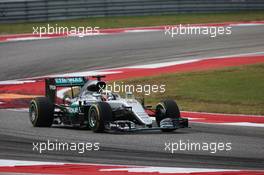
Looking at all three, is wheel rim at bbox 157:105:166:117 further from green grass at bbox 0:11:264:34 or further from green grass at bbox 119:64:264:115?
green grass at bbox 0:11:264:34

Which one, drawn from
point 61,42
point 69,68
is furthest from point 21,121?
point 61,42

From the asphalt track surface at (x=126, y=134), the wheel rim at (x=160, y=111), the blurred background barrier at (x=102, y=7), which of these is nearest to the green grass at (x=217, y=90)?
the asphalt track surface at (x=126, y=134)

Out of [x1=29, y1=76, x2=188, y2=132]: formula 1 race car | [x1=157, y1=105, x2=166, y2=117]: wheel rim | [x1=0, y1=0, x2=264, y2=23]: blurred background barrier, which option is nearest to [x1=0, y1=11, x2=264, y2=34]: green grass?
[x1=0, y1=0, x2=264, y2=23]: blurred background barrier

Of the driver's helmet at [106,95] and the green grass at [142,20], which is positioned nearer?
the driver's helmet at [106,95]

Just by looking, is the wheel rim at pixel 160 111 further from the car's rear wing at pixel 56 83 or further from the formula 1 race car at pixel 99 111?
the car's rear wing at pixel 56 83

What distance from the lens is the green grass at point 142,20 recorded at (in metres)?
33.8

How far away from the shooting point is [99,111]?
1552 cm

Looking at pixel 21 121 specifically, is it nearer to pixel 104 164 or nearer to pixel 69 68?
pixel 104 164

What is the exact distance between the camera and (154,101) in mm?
20656

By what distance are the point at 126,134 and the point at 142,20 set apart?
65.9 ft

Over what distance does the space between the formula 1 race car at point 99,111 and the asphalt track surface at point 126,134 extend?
0.68 feet

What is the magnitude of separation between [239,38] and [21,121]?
14387mm

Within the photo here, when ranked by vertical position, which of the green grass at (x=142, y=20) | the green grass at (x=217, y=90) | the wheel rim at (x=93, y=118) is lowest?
the wheel rim at (x=93, y=118)

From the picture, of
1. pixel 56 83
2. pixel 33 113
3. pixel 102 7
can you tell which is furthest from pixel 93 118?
pixel 102 7
